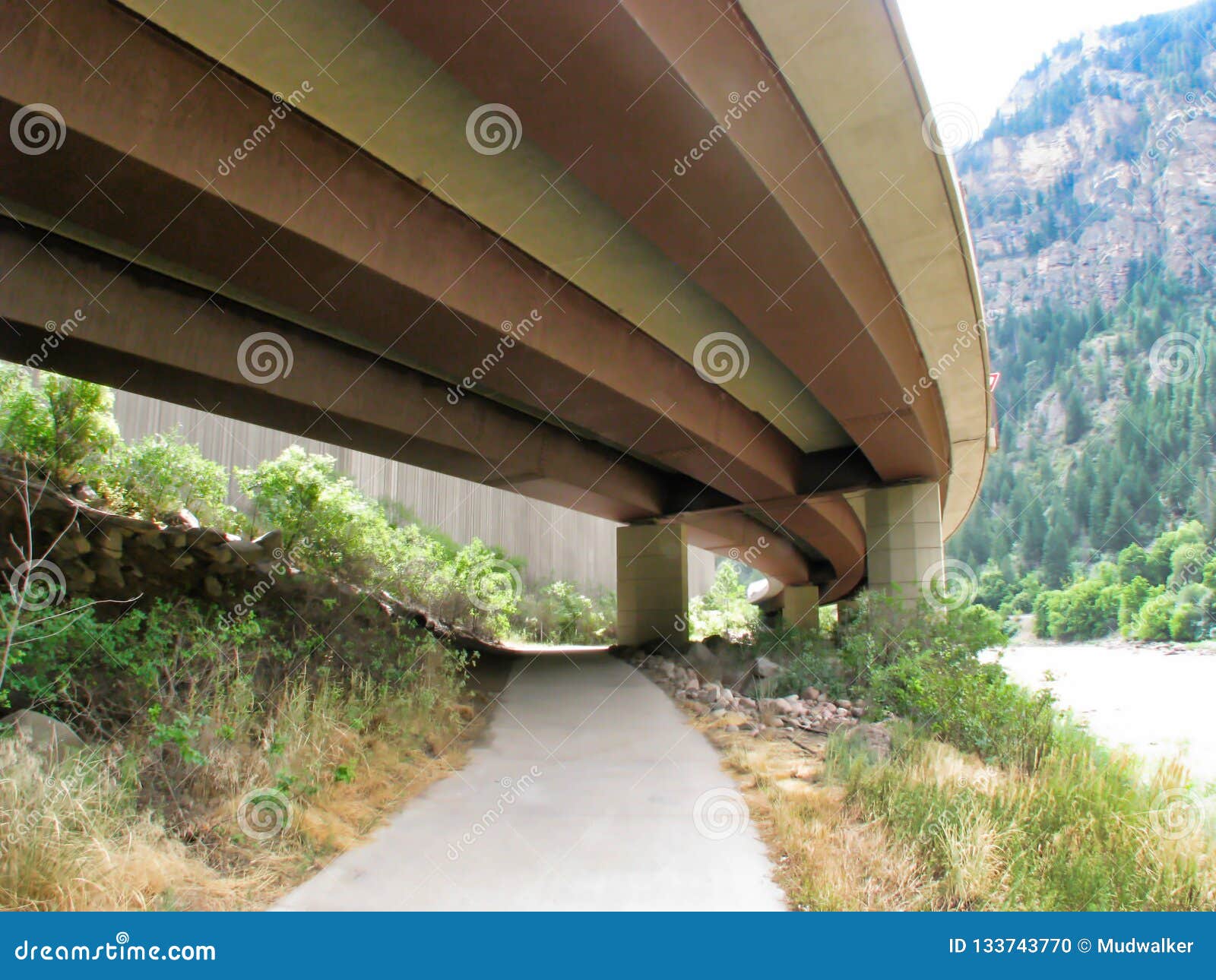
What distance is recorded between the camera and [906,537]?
1487 centimetres

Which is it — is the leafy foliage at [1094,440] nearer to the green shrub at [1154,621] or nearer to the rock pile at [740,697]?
the green shrub at [1154,621]

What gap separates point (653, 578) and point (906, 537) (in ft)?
23.6

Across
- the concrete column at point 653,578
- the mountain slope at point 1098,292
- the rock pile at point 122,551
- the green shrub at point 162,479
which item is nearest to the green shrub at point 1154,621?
the mountain slope at point 1098,292

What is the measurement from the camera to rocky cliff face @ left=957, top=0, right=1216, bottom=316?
4053 inches

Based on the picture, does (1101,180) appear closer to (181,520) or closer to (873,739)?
(873,739)

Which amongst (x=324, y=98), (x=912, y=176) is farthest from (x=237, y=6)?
(x=912, y=176)

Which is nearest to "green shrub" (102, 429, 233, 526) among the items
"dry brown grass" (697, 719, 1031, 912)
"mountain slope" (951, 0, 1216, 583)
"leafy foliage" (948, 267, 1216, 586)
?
"dry brown grass" (697, 719, 1031, 912)

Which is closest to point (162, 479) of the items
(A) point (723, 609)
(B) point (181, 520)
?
(B) point (181, 520)

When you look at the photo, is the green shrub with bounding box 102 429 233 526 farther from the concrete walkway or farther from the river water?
the river water

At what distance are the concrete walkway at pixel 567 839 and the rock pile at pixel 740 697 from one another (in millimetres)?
1634

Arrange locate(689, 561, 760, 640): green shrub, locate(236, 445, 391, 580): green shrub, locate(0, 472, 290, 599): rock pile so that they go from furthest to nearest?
1. locate(689, 561, 760, 640): green shrub
2. locate(236, 445, 391, 580): green shrub
3. locate(0, 472, 290, 599): rock pile

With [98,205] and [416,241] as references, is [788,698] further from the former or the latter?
[98,205]

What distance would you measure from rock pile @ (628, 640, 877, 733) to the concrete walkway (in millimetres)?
1634

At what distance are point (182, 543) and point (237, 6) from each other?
6122mm
